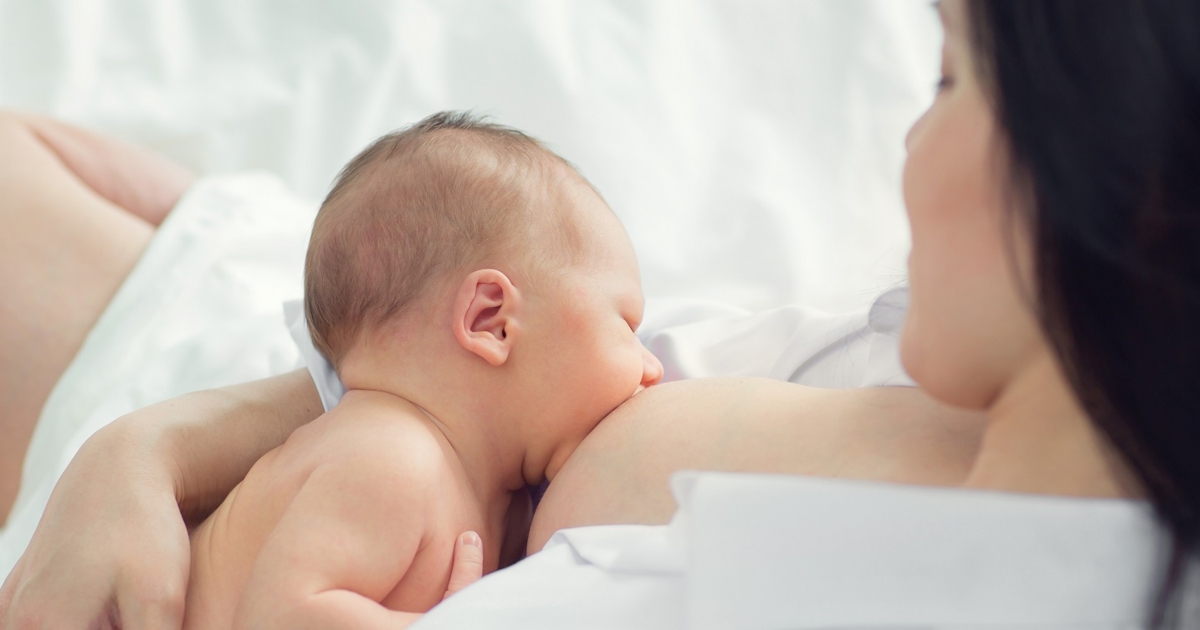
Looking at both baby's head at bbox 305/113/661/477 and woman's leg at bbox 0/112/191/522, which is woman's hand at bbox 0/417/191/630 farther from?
woman's leg at bbox 0/112/191/522

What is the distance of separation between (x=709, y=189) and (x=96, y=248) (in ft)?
2.97

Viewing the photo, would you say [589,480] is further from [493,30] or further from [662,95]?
[493,30]

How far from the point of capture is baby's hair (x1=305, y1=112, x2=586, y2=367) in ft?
3.00

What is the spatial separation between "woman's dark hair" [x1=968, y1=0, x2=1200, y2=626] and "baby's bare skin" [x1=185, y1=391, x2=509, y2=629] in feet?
1.60

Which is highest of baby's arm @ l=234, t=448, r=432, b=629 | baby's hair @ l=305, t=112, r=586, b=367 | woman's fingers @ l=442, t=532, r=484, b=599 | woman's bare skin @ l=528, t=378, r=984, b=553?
baby's hair @ l=305, t=112, r=586, b=367

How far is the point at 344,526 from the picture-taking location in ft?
2.47

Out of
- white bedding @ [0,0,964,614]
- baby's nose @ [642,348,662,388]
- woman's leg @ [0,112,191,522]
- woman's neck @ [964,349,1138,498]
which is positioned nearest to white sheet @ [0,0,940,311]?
white bedding @ [0,0,964,614]

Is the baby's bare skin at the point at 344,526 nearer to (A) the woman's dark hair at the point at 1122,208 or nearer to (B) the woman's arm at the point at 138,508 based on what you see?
(B) the woman's arm at the point at 138,508

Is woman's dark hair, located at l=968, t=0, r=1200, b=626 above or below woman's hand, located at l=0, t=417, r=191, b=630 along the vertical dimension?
above

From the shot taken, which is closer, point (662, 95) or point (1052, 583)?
point (1052, 583)

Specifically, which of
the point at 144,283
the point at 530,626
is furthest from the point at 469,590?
the point at 144,283

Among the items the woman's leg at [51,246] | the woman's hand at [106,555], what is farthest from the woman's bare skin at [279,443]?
the woman's leg at [51,246]

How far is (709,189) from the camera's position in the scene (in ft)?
5.36

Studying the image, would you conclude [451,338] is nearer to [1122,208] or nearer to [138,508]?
[138,508]
